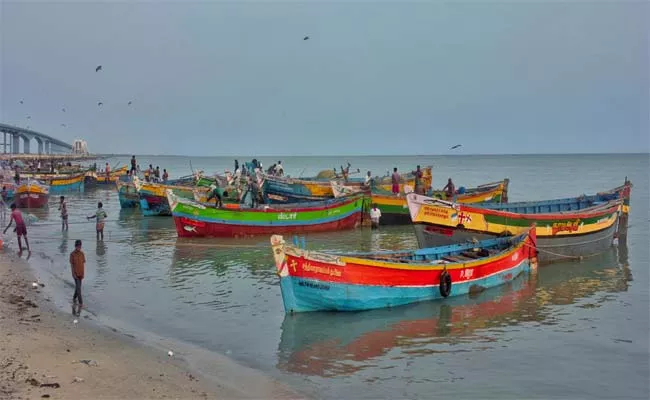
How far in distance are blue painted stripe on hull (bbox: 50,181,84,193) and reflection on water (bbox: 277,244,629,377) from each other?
42.6 metres

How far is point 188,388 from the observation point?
26.3 ft

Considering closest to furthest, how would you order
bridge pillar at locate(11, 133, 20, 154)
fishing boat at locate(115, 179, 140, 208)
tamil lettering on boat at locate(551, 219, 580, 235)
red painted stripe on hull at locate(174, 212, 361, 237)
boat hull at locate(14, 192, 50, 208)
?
tamil lettering on boat at locate(551, 219, 580, 235), red painted stripe on hull at locate(174, 212, 361, 237), boat hull at locate(14, 192, 50, 208), fishing boat at locate(115, 179, 140, 208), bridge pillar at locate(11, 133, 20, 154)

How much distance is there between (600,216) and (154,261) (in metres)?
15.2

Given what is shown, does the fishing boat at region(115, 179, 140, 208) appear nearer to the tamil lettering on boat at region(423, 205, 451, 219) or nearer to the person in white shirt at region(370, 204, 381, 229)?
the person in white shirt at region(370, 204, 381, 229)

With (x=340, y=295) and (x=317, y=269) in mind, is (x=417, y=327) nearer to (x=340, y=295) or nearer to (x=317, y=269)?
(x=340, y=295)

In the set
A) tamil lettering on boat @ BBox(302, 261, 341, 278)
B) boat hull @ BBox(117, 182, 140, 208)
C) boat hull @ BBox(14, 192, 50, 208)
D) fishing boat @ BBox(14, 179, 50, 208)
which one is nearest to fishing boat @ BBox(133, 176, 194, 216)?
boat hull @ BBox(117, 182, 140, 208)

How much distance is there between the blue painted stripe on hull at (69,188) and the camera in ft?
161

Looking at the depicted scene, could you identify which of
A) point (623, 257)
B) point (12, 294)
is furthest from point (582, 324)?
point (12, 294)

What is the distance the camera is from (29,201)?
114 ft

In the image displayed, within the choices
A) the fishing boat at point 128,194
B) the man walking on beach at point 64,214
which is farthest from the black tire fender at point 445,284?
the fishing boat at point 128,194

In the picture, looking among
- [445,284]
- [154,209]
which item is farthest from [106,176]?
[445,284]

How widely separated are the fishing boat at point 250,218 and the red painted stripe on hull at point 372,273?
38.4 feet

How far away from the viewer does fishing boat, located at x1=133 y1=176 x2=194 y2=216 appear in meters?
31.8

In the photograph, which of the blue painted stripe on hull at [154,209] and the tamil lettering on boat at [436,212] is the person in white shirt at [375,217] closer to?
the tamil lettering on boat at [436,212]
